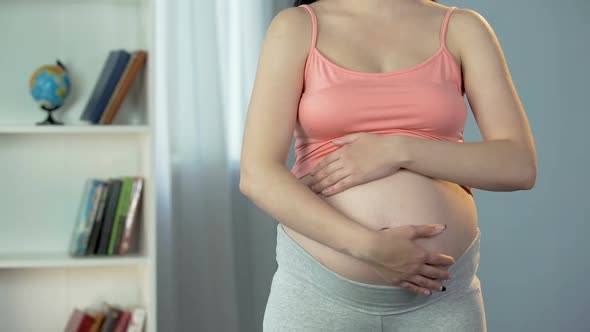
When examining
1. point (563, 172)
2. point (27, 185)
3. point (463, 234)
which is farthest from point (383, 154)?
point (563, 172)

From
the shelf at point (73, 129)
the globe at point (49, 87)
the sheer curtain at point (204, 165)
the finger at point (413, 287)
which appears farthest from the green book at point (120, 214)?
the finger at point (413, 287)

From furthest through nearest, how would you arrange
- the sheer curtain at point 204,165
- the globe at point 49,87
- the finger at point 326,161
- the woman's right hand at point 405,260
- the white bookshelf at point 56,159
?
1. the sheer curtain at point 204,165
2. the white bookshelf at point 56,159
3. the globe at point 49,87
4. the finger at point 326,161
5. the woman's right hand at point 405,260

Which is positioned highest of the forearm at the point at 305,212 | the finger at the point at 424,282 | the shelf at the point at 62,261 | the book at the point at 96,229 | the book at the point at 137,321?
the forearm at the point at 305,212

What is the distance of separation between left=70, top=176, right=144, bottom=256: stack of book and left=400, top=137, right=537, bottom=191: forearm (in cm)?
150

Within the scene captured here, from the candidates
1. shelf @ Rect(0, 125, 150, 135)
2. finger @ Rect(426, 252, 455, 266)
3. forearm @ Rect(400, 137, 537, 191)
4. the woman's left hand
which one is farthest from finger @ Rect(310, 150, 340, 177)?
shelf @ Rect(0, 125, 150, 135)

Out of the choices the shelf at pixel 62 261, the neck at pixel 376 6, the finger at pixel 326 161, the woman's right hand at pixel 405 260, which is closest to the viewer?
the woman's right hand at pixel 405 260

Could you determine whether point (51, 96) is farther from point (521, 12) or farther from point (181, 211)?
point (521, 12)

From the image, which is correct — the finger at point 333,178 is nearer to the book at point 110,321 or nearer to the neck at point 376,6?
the neck at point 376,6

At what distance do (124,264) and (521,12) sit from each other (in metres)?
2.20

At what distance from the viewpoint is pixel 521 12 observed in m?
3.64

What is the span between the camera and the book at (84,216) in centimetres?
252

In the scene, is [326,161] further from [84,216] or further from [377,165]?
[84,216]

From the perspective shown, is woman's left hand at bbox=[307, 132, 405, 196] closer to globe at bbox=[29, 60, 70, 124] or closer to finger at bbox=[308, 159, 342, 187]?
finger at bbox=[308, 159, 342, 187]

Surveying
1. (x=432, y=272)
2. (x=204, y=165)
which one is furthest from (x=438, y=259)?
(x=204, y=165)
